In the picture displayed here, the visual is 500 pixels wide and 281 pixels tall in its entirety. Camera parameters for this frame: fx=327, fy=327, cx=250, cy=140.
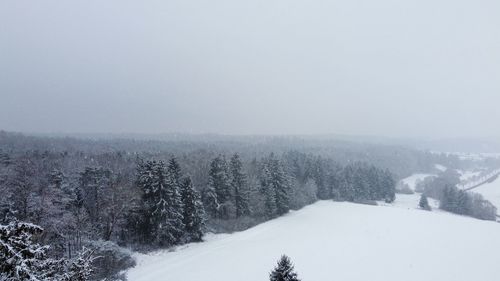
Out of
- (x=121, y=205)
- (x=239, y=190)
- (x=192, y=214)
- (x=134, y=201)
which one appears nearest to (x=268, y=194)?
(x=239, y=190)

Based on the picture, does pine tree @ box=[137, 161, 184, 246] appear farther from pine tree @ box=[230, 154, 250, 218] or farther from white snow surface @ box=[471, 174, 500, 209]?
white snow surface @ box=[471, 174, 500, 209]

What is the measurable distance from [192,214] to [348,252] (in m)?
19.9

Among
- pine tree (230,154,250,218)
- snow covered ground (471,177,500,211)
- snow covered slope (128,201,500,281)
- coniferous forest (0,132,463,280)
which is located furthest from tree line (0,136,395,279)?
snow covered ground (471,177,500,211)

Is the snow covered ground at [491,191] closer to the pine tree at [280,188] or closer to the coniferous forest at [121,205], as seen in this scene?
the coniferous forest at [121,205]

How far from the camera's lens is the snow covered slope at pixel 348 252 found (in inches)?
1176

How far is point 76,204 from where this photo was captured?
4206 cm

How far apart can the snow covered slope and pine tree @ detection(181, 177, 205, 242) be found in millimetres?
1740

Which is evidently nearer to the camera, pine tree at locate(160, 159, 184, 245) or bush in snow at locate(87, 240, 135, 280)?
bush in snow at locate(87, 240, 135, 280)

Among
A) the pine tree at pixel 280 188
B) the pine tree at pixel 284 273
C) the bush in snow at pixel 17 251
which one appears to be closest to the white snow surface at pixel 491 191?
the pine tree at pixel 280 188

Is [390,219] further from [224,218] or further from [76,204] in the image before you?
[76,204]

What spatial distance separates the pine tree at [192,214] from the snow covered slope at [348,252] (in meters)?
1.74

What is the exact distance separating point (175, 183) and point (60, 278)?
123ft

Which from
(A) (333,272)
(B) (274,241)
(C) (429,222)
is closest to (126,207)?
(B) (274,241)

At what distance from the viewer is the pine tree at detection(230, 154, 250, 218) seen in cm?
5612
